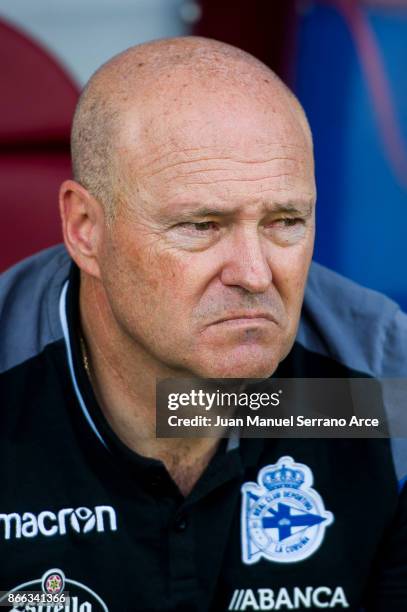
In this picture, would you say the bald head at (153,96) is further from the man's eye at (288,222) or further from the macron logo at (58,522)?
the macron logo at (58,522)

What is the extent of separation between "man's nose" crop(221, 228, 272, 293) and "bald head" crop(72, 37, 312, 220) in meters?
0.17

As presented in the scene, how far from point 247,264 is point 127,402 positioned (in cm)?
36

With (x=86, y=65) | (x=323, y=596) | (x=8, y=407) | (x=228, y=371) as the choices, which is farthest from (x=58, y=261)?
(x=86, y=65)

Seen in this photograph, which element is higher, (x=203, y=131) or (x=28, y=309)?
(x=203, y=131)

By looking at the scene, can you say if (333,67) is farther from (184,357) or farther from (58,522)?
(58,522)

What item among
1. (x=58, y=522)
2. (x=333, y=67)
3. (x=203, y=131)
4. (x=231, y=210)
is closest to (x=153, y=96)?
(x=203, y=131)

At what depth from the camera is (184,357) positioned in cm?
138

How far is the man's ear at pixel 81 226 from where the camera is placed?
1475 millimetres

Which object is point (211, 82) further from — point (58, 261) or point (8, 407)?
point (8, 407)

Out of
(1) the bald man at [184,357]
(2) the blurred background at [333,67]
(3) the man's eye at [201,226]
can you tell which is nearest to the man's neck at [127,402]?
(1) the bald man at [184,357]

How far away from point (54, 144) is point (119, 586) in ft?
3.22

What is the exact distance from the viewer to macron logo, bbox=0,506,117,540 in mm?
1420

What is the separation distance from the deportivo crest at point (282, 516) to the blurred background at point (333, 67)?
3.29 feet

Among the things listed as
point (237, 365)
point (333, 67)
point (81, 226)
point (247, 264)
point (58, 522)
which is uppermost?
point (333, 67)
